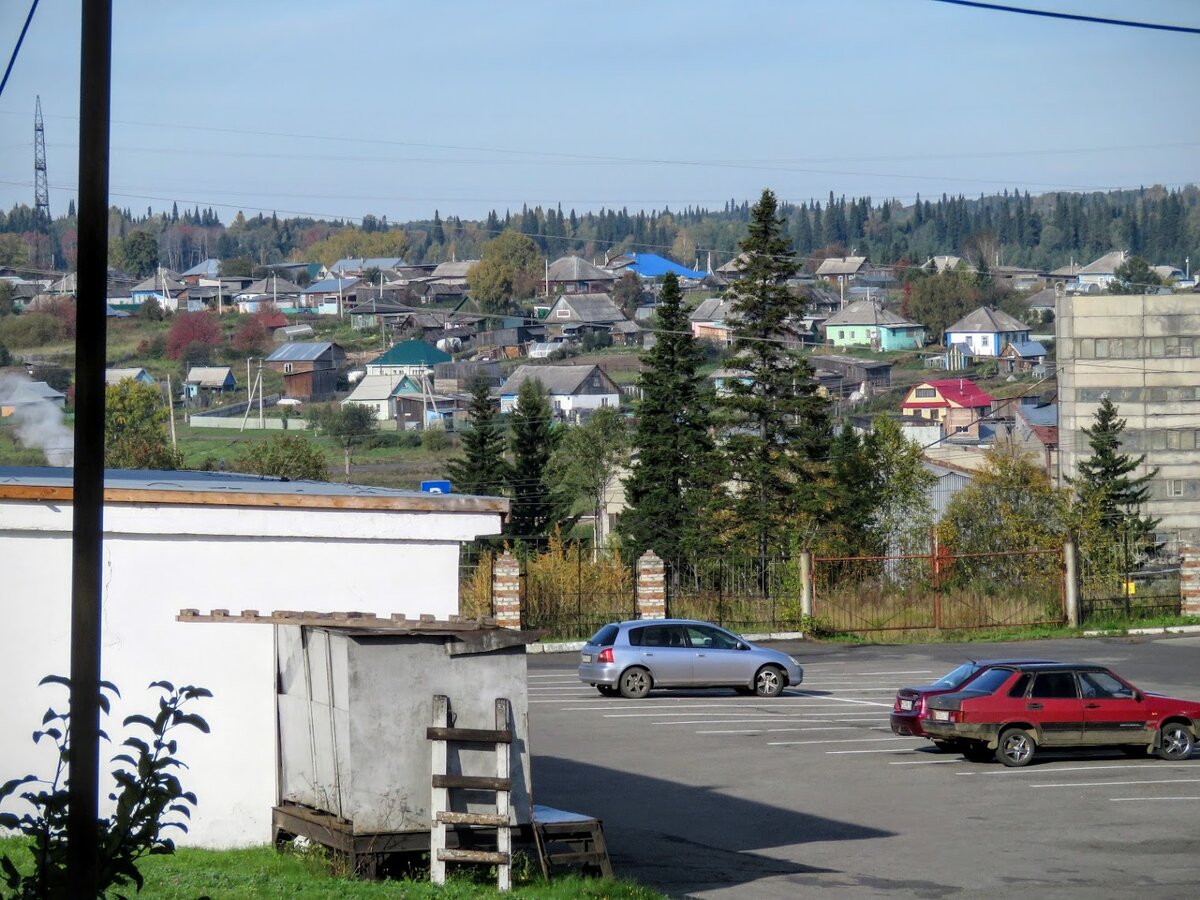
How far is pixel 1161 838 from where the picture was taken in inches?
555

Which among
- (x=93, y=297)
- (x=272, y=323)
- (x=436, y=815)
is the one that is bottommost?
(x=436, y=815)

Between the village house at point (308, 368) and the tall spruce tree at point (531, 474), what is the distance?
6929cm

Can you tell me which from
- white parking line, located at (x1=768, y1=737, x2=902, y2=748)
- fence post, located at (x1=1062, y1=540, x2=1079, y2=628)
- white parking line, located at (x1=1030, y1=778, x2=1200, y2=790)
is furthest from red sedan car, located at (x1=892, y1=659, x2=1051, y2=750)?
fence post, located at (x1=1062, y1=540, x2=1079, y2=628)

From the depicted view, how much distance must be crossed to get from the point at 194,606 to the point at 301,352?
5300 inches

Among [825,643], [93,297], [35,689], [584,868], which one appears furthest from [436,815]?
[825,643]

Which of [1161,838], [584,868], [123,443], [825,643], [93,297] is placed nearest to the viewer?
[93,297]

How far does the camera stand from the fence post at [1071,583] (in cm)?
3500

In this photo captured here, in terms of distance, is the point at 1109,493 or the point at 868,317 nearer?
the point at 1109,493

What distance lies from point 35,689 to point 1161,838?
426 inches

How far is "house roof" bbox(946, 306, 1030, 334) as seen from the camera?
6786 inches

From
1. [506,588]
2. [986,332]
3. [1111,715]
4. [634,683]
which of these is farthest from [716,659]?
[986,332]

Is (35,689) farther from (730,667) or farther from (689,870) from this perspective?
(730,667)

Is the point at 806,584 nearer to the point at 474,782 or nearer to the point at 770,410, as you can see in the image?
the point at 770,410

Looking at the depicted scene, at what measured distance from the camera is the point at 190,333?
472ft
